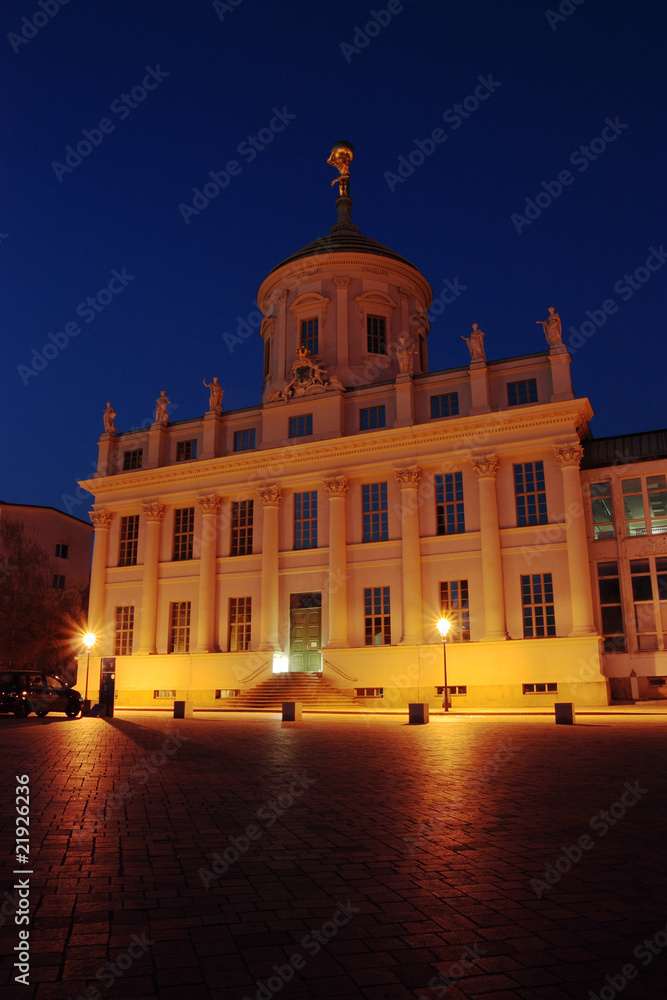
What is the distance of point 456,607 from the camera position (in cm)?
3662

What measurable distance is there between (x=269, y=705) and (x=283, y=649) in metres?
4.35

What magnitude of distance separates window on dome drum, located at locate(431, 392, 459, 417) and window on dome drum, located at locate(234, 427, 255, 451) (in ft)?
35.9

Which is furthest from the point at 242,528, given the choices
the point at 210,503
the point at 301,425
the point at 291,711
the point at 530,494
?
the point at 291,711

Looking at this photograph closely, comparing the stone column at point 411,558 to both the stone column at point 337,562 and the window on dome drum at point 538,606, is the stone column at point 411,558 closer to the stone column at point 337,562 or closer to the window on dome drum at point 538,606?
the stone column at point 337,562

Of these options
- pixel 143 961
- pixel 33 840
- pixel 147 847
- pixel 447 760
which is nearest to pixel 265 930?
pixel 143 961

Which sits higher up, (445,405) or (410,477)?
(445,405)

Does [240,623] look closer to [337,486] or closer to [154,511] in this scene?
[154,511]

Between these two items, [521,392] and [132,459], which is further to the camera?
[132,459]

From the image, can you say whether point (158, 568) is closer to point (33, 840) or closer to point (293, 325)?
point (293, 325)

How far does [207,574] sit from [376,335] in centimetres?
1725

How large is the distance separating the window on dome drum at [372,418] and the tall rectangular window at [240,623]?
1125 cm

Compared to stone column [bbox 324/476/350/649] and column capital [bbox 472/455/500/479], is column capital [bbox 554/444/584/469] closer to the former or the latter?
column capital [bbox 472/455/500/479]

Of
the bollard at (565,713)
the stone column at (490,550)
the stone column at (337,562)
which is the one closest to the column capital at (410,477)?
the stone column at (490,550)

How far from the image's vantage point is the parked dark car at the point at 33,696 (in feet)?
95.2
